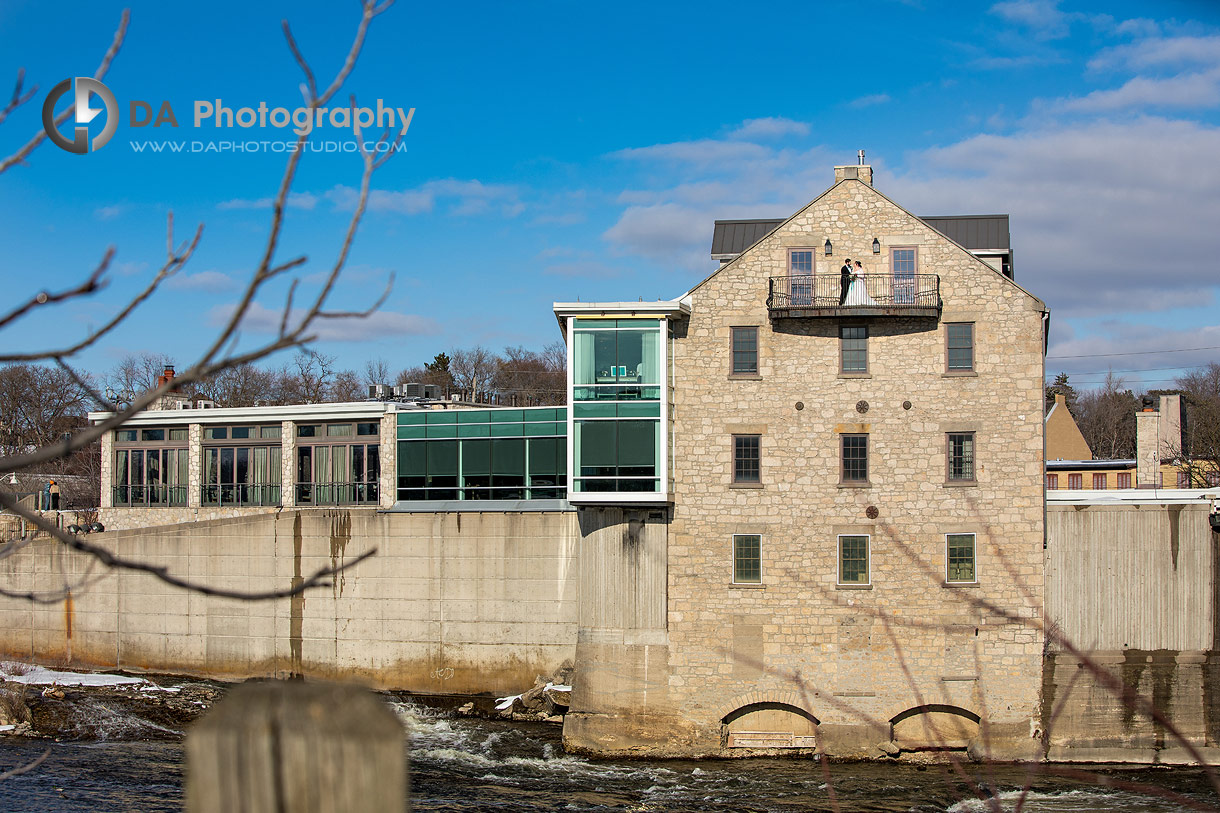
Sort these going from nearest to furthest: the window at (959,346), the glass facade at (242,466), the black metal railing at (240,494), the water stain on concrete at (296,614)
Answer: the window at (959,346)
the water stain on concrete at (296,614)
the black metal railing at (240,494)
the glass facade at (242,466)

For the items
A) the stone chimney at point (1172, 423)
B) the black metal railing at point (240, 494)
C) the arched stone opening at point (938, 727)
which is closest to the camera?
the arched stone opening at point (938, 727)

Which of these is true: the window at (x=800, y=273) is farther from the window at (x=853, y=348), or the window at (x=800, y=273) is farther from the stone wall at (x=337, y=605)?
the stone wall at (x=337, y=605)

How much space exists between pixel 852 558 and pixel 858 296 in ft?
22.4

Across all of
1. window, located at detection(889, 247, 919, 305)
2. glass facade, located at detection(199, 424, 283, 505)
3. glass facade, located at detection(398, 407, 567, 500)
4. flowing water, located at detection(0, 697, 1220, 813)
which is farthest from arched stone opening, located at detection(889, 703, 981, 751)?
glass facade, located at detection(199, 424, 283, 505)

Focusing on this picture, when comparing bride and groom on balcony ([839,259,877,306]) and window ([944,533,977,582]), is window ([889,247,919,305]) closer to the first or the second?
bride and groom on balcony ([839,259,877,306])

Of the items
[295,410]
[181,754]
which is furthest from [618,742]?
[295,410]

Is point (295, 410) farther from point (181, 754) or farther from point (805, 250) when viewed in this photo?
point (805, 250)

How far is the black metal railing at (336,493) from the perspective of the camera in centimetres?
3838

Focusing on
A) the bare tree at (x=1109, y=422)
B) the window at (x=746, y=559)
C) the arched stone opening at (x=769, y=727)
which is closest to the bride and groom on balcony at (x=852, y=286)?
the window at (x=746, y=559)

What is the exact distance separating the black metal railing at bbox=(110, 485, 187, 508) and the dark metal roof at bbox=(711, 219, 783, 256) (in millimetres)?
23552

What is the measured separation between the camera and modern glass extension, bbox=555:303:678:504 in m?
27.7

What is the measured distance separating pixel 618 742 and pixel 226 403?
185 ft

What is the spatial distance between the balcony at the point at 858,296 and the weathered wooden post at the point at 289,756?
2627cm

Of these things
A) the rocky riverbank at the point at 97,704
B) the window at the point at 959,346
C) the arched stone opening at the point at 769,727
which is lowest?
the rocky riverbank at the point at 97,704
